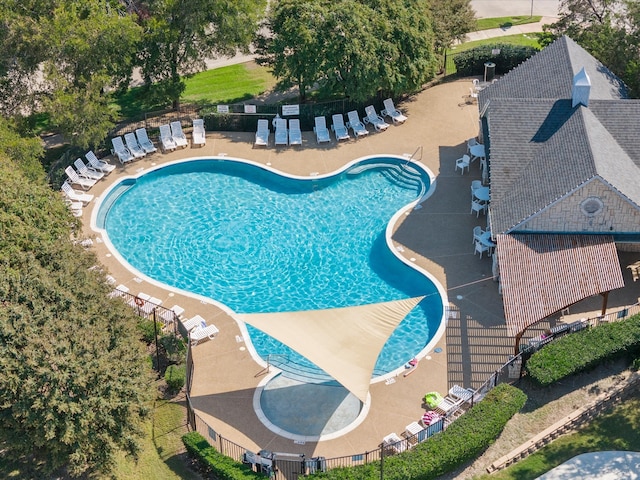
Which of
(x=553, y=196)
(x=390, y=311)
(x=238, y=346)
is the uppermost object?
(x=553, y=196)

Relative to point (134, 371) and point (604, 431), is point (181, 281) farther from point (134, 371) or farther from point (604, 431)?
point (604, 431)

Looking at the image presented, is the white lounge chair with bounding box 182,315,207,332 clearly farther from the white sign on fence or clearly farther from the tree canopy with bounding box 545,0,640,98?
the tree canopy with bounding box 545,0,640,98

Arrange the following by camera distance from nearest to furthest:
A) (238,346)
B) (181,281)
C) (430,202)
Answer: (238,346)
(181,281)
(430,202)

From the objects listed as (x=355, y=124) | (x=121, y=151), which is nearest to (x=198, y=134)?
(x=121, y=151)

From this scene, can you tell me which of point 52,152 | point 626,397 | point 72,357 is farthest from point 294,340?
point 52,152

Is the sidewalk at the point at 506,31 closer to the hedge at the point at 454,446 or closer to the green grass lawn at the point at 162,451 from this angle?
the hedge at the point at 454,446

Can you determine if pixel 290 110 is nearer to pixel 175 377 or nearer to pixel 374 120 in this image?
pixel 374 120

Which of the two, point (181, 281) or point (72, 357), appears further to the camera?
point (181, 281)

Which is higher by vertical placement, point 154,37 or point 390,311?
point 154,37
